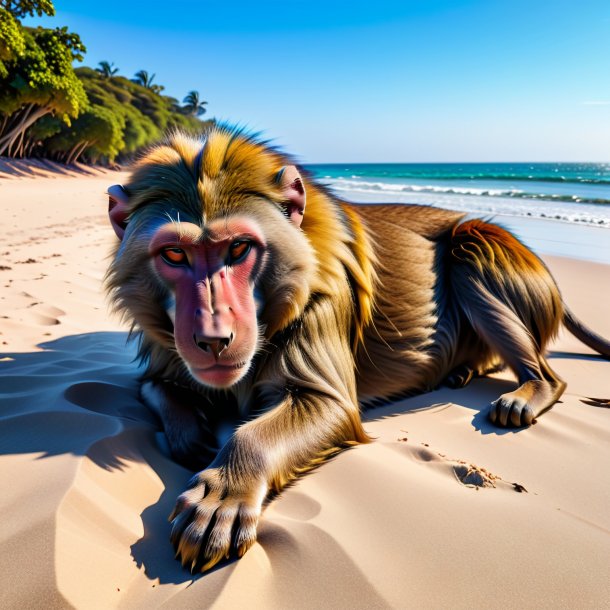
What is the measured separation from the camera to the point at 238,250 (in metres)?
2.04

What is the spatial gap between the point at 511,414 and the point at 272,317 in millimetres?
1298

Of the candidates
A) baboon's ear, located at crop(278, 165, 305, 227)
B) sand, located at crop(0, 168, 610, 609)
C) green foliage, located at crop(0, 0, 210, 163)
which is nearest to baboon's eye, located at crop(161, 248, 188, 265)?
Result: baboon's ear, located at crop(278, 165, 305, 227)

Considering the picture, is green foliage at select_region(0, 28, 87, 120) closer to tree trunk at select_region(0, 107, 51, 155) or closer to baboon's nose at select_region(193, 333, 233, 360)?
tree trunk at select_region(0, 107, 51, 155)

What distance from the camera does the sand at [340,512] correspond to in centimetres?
132

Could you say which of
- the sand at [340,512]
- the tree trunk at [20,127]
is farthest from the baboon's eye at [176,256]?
the tree trunk at [20,127]

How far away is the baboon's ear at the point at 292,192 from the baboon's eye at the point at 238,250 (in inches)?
13.4

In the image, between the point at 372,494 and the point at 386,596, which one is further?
the point at 372,494

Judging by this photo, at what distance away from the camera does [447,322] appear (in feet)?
10.4

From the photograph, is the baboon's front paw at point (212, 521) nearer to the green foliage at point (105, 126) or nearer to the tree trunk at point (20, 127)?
the green foliage at point (105, 126)

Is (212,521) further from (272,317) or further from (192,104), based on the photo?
(192,104)

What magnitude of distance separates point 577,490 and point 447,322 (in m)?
1.39

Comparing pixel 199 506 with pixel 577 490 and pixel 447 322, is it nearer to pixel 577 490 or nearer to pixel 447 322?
pixel 577 490

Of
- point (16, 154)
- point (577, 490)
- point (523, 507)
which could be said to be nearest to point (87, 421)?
point (523, 507)

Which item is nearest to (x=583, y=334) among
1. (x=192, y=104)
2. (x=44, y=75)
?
(x=44, y=75)
